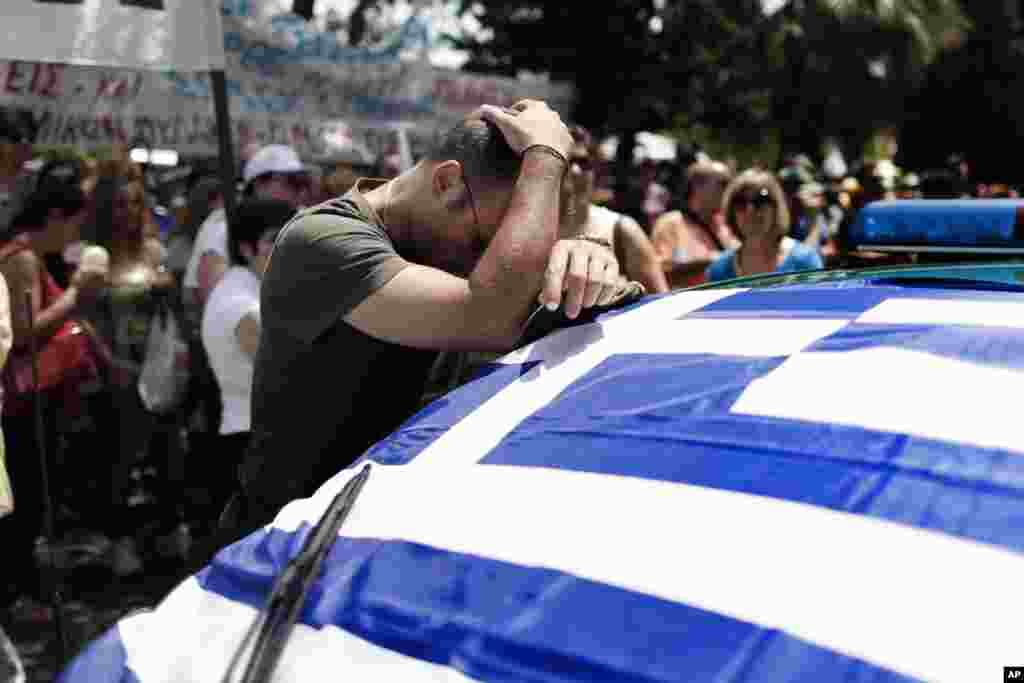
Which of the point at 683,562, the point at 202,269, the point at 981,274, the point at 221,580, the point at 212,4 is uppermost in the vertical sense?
the point at 212,4

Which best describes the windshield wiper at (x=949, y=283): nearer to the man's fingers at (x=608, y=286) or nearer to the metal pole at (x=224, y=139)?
the man's fingers at (x=608, y=286)

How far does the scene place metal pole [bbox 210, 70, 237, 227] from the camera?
4000 mm

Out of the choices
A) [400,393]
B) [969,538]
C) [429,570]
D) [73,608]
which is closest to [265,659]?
[429,570]

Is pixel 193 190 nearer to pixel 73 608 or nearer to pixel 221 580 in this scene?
pixel 73 608

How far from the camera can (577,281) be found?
5.78ft

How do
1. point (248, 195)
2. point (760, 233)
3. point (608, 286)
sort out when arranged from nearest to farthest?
1. point (608, 286)
2. point (760, 233)
3. point (248, 195)

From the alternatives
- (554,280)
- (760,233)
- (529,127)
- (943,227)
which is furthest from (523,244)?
(760,233)

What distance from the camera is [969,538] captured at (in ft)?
3.58

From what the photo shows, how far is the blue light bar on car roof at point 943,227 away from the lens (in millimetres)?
2330

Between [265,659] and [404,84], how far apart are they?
7209 millimetres

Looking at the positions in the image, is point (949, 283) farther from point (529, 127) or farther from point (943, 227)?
point (943, 227)

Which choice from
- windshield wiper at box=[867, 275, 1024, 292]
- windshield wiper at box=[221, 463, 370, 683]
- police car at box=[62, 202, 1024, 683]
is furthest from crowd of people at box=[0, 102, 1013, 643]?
windshield wiper at box=[221, 463, 370, 683]

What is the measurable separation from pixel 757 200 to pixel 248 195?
223 centimetres

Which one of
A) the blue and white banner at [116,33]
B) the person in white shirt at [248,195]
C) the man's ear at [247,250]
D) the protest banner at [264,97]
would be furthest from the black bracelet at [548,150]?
the protest banner at [264,97]
